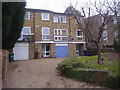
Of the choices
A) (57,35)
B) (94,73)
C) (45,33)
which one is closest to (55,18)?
(57,35)

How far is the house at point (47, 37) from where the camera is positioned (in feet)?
77.8

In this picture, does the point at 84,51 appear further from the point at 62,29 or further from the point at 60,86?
the point at 60,86

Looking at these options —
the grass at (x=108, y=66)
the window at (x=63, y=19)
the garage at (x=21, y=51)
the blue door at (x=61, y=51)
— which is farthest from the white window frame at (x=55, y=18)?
the grass at (x=108, y=66)

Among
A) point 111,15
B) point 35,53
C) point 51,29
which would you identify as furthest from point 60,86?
point 51,29

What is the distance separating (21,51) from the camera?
918 inches

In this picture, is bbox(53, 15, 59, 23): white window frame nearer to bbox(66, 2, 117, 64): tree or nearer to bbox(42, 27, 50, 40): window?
bbox(42, 27, 50, 40): window

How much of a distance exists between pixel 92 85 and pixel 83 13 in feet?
23.7

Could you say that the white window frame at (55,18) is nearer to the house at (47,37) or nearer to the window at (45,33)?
the house at (47,37)

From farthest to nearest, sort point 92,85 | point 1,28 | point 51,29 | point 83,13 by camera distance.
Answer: point 51,29 < point 83,13 < point 1,28 < point 92,85

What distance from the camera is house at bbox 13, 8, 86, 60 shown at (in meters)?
23.7

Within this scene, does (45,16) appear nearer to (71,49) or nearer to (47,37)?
(47,37)

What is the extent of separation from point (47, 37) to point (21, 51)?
4.73m

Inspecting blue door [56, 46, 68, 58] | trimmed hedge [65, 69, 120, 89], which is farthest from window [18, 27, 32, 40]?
trimmed hedge [65, 69, 120, 89]

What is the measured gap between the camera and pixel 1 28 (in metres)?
9.66
